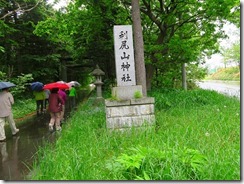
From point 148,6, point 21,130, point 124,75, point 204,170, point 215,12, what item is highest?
point 148,6

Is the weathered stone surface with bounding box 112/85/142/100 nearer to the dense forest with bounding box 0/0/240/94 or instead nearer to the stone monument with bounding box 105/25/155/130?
the stone monument with bounding box 105/25/155/130

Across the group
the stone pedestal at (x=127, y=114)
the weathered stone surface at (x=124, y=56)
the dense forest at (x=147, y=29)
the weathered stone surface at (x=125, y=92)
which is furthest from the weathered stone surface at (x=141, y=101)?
the dense forest at (x=147, y=29)

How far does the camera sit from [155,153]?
11.9 feet

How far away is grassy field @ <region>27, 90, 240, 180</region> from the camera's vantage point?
3363mm

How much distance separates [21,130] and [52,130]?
4.66ft

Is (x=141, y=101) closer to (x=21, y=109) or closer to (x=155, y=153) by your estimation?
(x=155, y=153)

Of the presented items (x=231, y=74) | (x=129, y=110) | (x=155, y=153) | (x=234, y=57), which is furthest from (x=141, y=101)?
(x=234, y=57)

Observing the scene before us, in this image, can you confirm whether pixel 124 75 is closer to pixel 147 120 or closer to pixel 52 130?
pixel 147 120

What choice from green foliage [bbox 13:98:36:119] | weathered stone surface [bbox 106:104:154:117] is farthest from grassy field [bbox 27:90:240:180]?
green foliage [bbox 13:98:36:119]

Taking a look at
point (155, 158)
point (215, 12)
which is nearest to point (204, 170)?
point (155, 158)

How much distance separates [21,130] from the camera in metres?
8.91

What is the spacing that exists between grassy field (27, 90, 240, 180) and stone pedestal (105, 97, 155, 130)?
0.90ft

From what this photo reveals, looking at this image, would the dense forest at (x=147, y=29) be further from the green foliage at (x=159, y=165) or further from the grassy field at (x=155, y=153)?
the green foliage at (x=159, y=165)

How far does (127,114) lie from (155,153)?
93.7 inches
